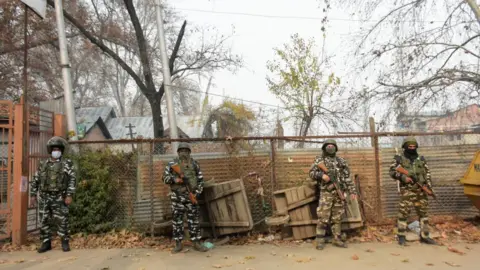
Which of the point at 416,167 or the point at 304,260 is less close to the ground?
the point at 416,167

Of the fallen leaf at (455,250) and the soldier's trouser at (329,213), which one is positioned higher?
the soldier's trouser at (329,213)

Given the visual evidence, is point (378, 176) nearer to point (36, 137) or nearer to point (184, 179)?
point (184, 179)

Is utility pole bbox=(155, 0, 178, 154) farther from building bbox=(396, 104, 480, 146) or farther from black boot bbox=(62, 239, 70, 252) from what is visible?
building bbox=(396, 104, 480, 146)

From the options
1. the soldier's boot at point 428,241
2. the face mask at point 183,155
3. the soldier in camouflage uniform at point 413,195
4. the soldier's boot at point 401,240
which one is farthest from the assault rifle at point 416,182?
the face mask at point 183,155

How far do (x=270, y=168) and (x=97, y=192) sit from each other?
3172 millimetres

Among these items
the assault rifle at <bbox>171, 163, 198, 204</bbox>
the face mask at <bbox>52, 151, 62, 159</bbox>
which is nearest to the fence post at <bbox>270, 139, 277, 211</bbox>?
the assault rifle at <bbox>171, 163, 198, 204</bbox>

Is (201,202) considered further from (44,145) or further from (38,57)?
(38,57)

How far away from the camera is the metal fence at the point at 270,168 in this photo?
6.68 metres

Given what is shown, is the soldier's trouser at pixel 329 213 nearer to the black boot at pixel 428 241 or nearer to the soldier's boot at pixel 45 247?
the black boot at pixel 428 241

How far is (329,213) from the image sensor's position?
5848 millimetres

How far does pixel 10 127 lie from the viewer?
6262mm

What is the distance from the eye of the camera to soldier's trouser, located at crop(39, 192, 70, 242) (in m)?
5.90

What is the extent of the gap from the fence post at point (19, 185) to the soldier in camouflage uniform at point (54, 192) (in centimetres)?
39

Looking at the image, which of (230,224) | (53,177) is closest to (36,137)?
(53,177)
